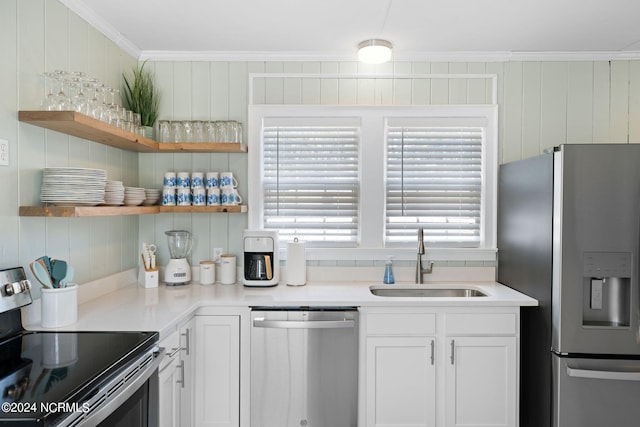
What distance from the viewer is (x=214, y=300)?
2285mm

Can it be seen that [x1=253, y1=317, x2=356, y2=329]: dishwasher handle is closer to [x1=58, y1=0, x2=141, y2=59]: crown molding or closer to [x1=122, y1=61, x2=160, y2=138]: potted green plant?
[x1=122, y1=61, x2=160, y2=138]: potted green plant

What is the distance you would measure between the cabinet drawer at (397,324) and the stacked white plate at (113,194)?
1456 mm

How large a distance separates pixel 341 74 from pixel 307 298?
59.0 inches

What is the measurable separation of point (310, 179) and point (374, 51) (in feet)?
2.94

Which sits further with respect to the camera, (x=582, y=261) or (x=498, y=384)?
(x=498, y=384)

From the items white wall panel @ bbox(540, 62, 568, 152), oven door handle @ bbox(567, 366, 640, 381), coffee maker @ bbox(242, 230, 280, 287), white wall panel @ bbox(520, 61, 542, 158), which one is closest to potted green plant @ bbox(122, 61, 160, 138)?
coffee maker @ bbox(242, 230, 280, 287)

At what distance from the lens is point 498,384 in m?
2.27

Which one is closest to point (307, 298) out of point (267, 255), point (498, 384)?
point (267, 255)

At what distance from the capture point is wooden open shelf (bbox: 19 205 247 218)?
1.73m

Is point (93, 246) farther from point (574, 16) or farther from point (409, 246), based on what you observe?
point (574, 16)

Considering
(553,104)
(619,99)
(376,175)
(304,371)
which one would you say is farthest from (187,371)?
(619,99)

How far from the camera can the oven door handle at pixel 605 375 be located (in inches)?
78.1

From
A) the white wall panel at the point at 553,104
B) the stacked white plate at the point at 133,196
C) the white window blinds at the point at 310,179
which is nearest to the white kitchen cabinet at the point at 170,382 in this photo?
the stacked white plate at the point at 133,196

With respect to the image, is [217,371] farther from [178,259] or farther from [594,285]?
[594,285]
